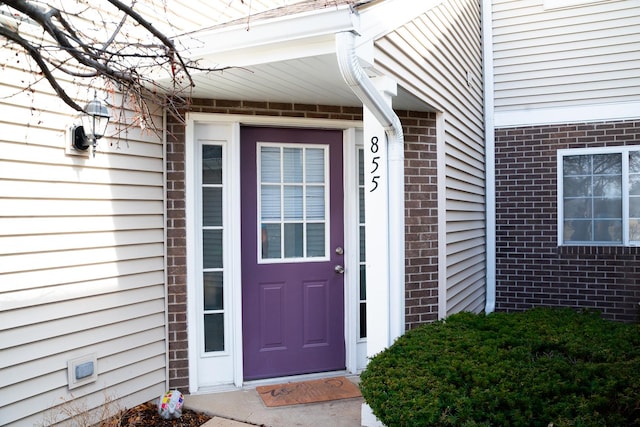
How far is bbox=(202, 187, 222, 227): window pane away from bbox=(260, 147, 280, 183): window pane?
0.41 m

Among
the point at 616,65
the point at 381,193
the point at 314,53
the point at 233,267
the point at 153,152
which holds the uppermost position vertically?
the point at 616,65

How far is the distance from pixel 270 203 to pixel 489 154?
3316 millimetres

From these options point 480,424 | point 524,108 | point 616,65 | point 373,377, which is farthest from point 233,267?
point 616,65

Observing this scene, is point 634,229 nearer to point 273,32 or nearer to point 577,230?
point 577,230

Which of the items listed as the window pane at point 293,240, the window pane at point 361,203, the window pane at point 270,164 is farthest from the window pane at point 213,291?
the window pane at point 361,203

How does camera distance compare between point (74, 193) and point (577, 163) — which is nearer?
point (74, 193)

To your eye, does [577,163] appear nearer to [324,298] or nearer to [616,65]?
[616,65]

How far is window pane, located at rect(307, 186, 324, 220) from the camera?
177 inches

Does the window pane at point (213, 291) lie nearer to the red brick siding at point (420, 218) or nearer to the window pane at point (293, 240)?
the window pane at point (293, 240)

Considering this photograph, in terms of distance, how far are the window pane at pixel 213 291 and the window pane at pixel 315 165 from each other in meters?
1.14

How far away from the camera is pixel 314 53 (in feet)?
9.91

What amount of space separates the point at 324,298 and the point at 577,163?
372 centimetres

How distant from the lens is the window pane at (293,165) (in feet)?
14.5

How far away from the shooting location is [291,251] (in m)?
4.43
